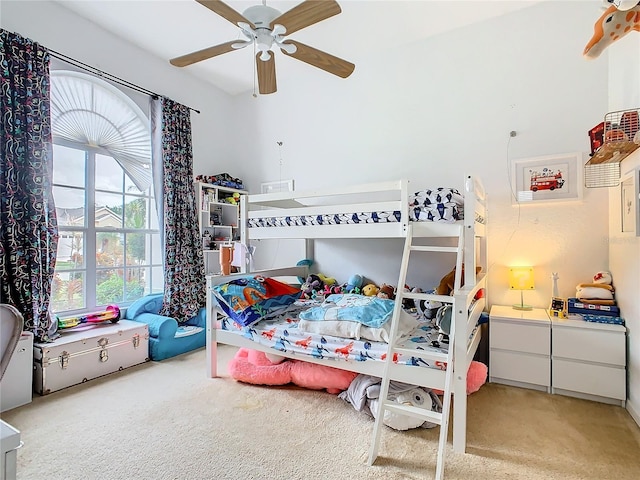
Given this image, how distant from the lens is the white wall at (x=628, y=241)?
7.36ft

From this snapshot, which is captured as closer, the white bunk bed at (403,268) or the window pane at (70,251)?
the white bunk bed at (403,268)

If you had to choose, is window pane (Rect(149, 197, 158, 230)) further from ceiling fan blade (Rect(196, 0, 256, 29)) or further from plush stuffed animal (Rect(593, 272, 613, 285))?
plush stuffed animal (Rect(593, 272, 613, 285))

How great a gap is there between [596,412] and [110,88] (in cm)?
504

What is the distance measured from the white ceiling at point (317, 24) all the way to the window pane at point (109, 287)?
245 centimetres

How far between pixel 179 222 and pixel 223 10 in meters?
2.42

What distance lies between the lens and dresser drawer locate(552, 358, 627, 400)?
2412 mm

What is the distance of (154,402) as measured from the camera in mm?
2494

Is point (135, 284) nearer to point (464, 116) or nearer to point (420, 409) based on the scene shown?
point (420, 409)

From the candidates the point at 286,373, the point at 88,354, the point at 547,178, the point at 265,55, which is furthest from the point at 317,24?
the point at 88,354

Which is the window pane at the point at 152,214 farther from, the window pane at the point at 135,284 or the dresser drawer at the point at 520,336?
the dresser drawer at the point at 520,336

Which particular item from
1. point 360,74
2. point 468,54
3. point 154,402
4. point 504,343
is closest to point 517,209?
point 504,343

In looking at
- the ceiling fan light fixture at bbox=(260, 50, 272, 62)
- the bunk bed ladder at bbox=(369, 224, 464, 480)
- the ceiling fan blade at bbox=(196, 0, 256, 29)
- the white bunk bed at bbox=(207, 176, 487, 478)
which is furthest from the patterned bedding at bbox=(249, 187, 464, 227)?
the ceiling fan blade at bbox=(196, 0, 256, 29)

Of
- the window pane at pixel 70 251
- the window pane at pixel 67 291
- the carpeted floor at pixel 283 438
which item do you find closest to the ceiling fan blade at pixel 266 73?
the window pane at pixel 70 251

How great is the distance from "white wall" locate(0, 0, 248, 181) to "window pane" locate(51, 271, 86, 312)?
1.80m
